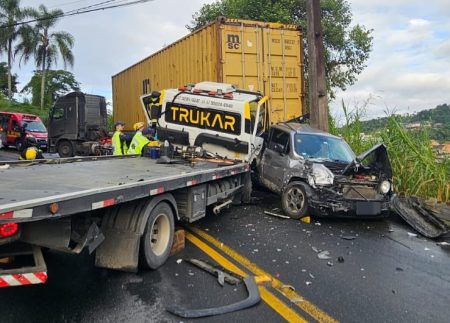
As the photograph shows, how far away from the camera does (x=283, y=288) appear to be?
422 centimetres

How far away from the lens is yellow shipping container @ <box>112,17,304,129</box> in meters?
10.7

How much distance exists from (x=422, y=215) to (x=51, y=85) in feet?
166

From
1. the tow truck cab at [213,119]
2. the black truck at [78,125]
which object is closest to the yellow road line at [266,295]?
the tow truck cab at [213,119]

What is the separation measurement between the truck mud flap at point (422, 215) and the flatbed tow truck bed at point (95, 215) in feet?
11.2

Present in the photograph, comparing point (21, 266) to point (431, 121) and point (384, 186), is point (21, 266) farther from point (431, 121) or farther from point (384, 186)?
point (431, 121)

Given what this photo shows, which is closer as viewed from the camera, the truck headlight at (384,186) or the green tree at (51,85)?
the truck headlight at (384,186)

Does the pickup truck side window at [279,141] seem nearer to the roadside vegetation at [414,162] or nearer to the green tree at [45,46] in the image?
the roadside vegetation at [414,162]

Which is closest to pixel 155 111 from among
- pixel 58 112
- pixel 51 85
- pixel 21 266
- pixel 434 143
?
pixel 434 143

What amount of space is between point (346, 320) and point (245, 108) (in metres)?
5.35

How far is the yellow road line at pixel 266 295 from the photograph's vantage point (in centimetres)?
361

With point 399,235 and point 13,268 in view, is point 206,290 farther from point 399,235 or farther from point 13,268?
point 399,235

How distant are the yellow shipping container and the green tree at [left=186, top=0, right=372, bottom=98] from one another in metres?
10.5

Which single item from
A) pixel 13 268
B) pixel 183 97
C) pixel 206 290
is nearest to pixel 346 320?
pixel 206 290

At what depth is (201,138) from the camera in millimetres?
8586
